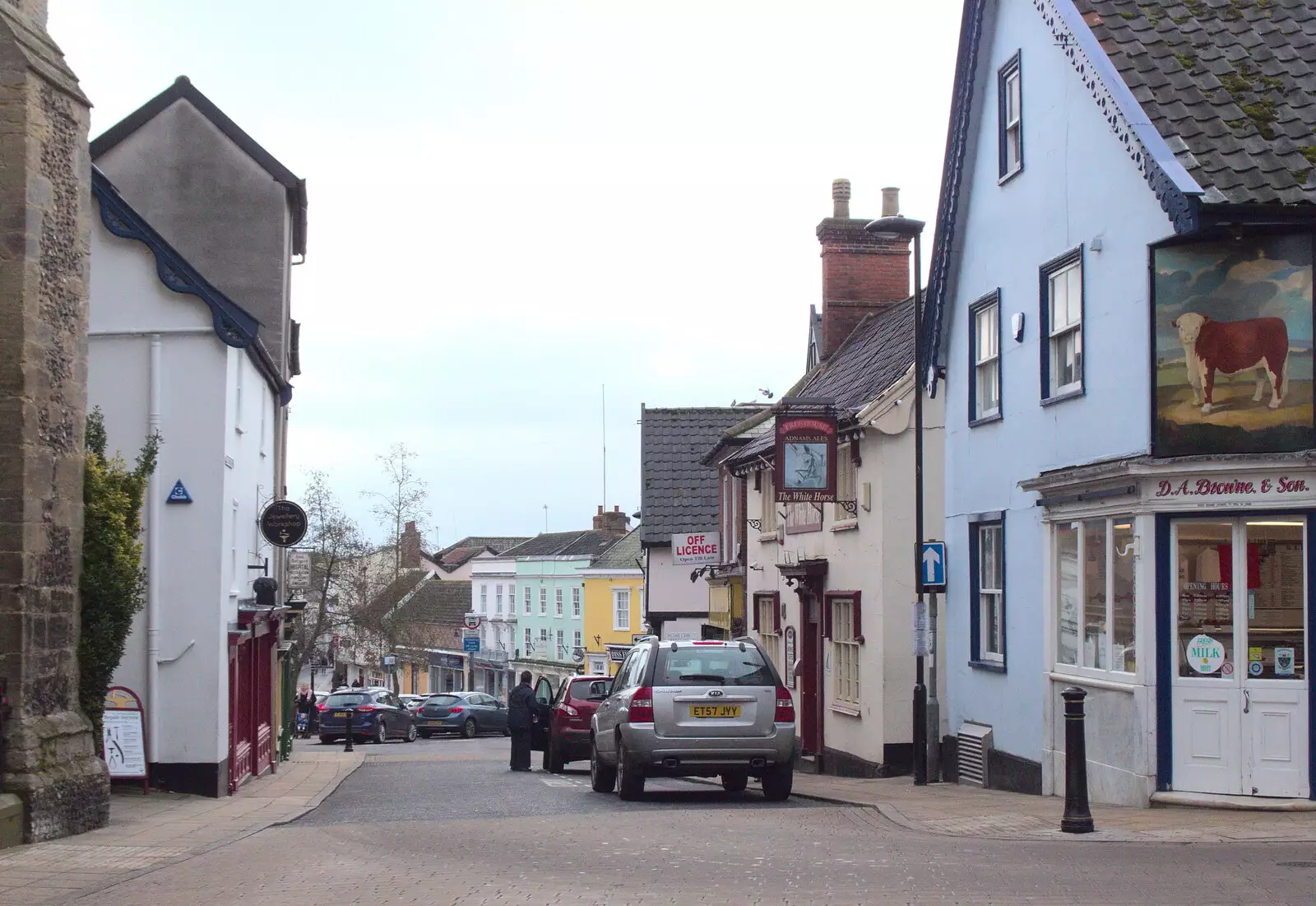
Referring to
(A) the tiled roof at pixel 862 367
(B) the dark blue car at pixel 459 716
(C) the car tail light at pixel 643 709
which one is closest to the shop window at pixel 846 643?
(A) the tiled roof at pixel 862 367

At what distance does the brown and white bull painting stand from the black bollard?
3.09m

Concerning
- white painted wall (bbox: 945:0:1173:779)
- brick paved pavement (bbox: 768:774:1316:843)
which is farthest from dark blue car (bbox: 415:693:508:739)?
brick paved pavement (bbox: 768:774:1316:843)

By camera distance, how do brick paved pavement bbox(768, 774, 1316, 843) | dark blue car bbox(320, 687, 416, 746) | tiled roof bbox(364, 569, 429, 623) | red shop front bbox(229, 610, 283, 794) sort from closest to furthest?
brick paved pavement bbox(768, 774, 1316, 843) → red shop front bbox(229, 610, 283, 794) → dark blue car bbox(320, 687, 416, 746) → tiled roof bbox(364, 569, 429, 623)

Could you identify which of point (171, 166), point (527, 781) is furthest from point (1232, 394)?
point (171, 166)

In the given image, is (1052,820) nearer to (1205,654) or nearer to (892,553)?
(1205,654)

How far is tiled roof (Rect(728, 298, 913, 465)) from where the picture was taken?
23047 millimetres

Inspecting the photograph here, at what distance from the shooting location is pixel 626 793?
57.0ft

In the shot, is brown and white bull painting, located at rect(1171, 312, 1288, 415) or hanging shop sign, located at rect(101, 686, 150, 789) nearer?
brown and white bull painting, located at rect(1171, 312, 1288, 415)

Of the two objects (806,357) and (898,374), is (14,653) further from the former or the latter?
(806,357)

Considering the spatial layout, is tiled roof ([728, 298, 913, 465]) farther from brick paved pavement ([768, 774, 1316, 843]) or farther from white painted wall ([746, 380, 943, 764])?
brick paved pavement ([768, 774, 1316, 843])

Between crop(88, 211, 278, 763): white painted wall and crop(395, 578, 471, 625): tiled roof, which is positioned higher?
crop(88, 211, 278, 763): white painted wall

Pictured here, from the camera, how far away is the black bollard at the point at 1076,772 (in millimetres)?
12227

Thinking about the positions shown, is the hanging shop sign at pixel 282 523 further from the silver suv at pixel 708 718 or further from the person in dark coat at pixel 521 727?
the silver suv at pixel 708 718

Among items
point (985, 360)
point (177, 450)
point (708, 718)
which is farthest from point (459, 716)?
point (708, 718)
